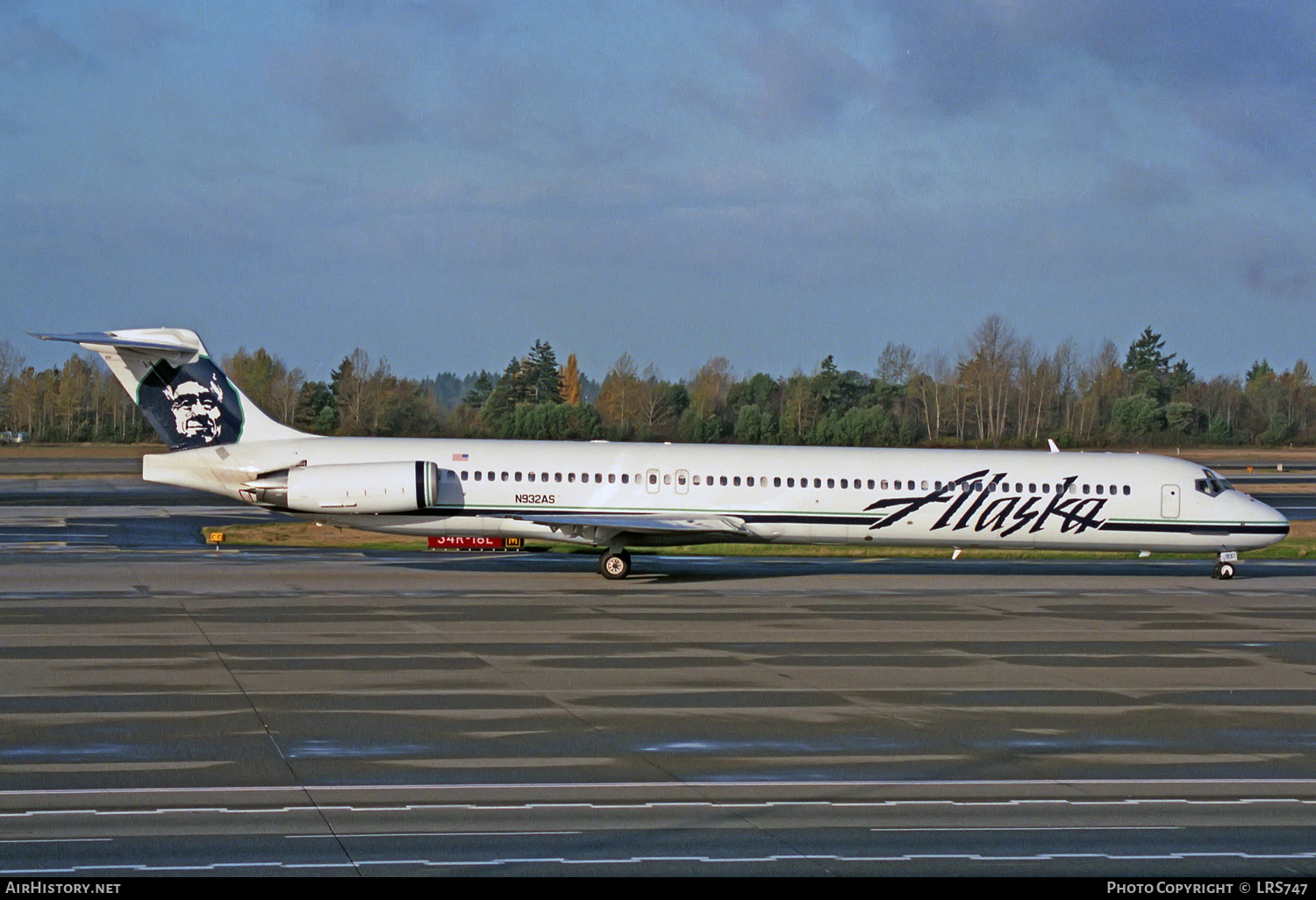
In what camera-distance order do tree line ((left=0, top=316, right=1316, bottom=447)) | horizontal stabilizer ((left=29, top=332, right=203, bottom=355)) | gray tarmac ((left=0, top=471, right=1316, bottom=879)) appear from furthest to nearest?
tree line ((left=0, top=316, right=1316, bottom=447)) < horizontal stabilizer ((left=29, top=332, right=203, bottom=355)) < gray tarmac ((left=0, top=471, right=1316, bottom=879))

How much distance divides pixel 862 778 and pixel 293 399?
85.7 meters

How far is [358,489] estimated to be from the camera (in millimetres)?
27453

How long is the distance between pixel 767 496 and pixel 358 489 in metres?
9.22

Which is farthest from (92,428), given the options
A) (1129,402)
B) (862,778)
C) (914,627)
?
(862,778)

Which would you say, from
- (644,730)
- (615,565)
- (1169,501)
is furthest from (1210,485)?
(644,730)

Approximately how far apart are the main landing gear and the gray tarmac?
68.6 inches

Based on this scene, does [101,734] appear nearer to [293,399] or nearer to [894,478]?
[894,478]

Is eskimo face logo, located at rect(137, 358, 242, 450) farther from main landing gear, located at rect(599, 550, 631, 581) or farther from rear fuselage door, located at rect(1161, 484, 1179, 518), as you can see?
rear fuselage door, located at rect(1161, 484, 1179, 518)

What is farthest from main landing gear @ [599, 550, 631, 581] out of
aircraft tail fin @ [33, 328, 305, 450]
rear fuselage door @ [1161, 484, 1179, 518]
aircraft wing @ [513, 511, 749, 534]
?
rear fuselage door @ [1161, 484, 1179, 518]

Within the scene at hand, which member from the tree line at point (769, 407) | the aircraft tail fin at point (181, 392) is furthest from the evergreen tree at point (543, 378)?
the aircraft tail fin at point (181, 392)

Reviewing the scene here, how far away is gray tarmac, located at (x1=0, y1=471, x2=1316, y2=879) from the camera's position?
31.1 feet

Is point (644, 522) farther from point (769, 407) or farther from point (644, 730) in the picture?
point (769, 407)
